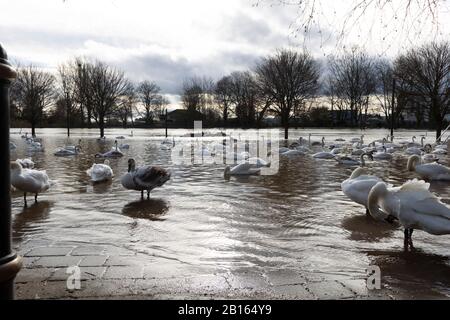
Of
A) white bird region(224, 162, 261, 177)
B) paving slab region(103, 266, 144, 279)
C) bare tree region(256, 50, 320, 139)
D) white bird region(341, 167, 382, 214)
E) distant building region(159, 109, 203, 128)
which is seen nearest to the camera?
paving slab region(103, 266, 144, 279)

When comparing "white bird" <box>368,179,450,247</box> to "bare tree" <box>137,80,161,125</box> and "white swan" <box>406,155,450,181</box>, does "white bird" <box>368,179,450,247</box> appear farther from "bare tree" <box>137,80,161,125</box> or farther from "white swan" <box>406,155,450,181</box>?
"bare tree" <box>137,80,161,125</box>

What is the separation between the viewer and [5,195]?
1.78 metres

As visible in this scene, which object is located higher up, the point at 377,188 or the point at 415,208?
the point at 377,188

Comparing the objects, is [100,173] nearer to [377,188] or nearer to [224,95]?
[377,188]

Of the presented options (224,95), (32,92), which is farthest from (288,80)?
(224,95)

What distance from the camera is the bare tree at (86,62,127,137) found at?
48.3m

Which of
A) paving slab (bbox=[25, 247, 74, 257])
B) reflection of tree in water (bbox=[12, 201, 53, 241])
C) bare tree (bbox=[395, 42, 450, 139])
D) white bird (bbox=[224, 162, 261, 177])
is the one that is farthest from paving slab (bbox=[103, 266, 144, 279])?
bare tree (bbox=[395, 42, 450, 139])

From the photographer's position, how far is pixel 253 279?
4324mm

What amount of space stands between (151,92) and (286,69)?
159 ft

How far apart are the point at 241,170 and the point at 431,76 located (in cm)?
3160

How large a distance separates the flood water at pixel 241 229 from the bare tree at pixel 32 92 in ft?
137

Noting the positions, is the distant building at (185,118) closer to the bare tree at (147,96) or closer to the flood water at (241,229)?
the bare tree at (147,96)

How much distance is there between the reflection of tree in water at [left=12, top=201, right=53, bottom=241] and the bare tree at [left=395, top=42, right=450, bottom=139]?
36088 millimetres

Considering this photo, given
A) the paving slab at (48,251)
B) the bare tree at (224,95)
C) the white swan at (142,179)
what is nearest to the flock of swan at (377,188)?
the white swan at (142,179)
